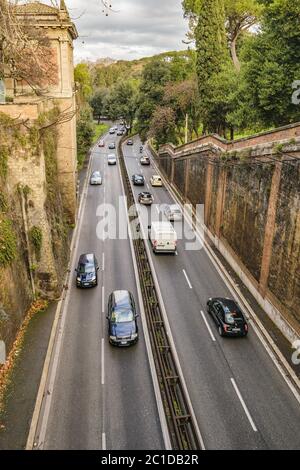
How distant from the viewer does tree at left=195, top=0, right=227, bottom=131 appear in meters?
42.9

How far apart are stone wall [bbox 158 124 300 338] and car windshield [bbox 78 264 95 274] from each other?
10.4 metres

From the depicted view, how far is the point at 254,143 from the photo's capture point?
26328 mm

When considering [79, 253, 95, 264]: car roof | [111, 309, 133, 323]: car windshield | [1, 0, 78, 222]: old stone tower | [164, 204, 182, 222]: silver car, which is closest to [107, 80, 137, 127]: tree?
[1, 0, 78, 222]: old stone tower

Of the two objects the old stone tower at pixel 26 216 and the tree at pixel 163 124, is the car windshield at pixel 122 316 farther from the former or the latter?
the tree at pixel 163 124

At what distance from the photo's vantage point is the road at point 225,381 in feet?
52.6

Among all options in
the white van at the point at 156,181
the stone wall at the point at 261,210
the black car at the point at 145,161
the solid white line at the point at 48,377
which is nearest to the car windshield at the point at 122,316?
the solid white line at the point at 48,377

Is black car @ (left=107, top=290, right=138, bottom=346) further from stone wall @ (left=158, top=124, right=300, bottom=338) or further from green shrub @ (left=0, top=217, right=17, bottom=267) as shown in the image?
stone wall @ (left=158, top=124, right=300, bottom=338)

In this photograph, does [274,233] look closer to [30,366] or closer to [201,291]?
[201,291]

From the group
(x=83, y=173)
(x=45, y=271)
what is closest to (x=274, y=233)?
(x=45, y=271)

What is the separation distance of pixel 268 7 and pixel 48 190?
1939 cm

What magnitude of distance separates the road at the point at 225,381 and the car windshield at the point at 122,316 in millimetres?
2695

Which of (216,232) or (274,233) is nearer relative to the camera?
(274,233)

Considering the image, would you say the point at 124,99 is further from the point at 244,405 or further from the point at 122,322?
the point at 244,405

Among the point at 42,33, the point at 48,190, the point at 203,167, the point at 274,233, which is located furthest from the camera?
the point at 203,167
